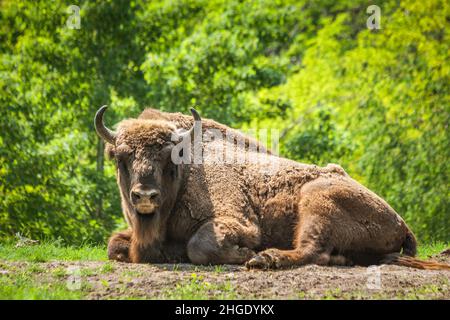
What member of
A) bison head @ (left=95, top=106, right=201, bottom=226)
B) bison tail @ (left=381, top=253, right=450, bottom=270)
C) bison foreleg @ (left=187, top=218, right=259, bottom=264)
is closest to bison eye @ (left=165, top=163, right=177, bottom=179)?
bison head @ (left=95, top=106, right=201, bottom=226)

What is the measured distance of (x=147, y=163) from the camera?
24.1ft

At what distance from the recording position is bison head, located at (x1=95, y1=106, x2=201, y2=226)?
7258mm

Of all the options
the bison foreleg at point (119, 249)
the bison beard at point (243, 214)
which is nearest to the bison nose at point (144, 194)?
the bison beard at point (243, 214)

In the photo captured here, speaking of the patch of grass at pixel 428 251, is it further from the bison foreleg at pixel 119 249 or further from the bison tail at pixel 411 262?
the bison foreleg at pixel 119 249

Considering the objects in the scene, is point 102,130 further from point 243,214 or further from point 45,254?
point 243,214

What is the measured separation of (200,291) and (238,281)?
1.90 ft

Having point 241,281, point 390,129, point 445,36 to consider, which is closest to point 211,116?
point 390,129

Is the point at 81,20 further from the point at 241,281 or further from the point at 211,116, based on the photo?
the point at 241,281

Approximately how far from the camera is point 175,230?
313 inches

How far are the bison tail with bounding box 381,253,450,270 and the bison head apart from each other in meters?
2.70

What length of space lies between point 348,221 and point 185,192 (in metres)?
2.02

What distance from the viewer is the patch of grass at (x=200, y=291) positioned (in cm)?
557
